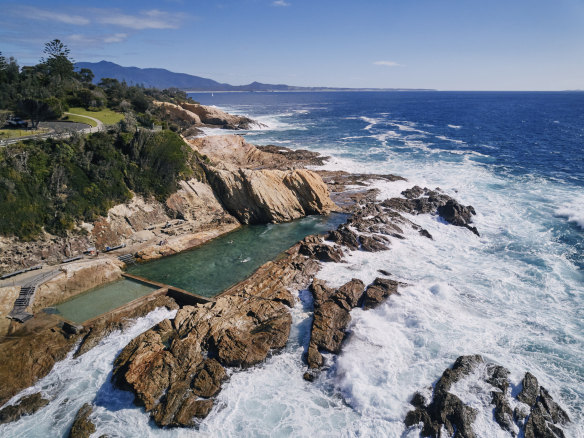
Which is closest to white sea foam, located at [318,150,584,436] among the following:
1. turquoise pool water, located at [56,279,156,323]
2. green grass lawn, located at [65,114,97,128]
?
turquoise pool water, located at [56,279,156,323]

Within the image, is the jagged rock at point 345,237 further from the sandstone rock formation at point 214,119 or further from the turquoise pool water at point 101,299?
the sandstone rock formation at point 214,119

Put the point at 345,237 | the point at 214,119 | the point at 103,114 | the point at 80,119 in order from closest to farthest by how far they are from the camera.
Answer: the point at 345,237 → the point at 80,119 → the point at 103,114 → the point at 214,119

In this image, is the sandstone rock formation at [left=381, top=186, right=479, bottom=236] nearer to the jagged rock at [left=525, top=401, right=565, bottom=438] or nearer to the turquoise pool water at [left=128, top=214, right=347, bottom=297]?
the turquoise pool water at [left=128, top=214, right=347, bottom=297]

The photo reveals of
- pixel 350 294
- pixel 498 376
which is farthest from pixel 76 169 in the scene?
pixel 498 376

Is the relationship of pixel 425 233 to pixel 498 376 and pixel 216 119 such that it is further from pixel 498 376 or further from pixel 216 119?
pixel 216 119

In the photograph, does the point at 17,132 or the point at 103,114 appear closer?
the point at 17,132

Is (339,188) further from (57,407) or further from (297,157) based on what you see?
(57,407)
